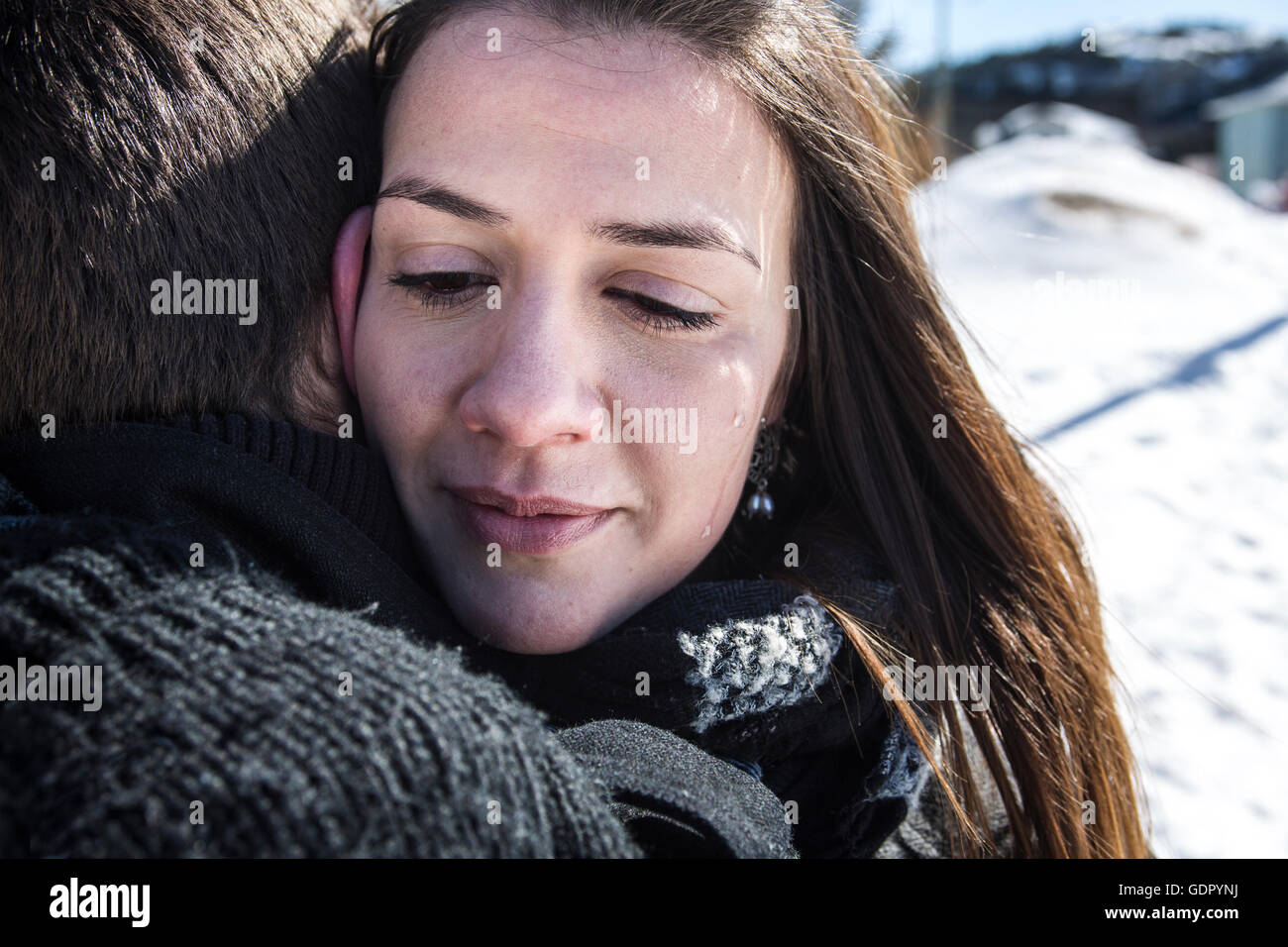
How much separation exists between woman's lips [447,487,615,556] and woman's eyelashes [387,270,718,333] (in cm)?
29

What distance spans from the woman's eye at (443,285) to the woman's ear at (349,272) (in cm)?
8

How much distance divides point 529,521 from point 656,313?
364 millimetres

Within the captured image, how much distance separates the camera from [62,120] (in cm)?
133

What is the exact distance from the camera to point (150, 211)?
53.1 inches

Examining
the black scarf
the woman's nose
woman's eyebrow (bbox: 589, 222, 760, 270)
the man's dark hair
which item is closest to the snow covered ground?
the black scarf

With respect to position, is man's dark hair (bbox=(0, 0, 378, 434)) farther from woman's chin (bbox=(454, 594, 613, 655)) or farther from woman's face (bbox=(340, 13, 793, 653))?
woman's chin (bbox=(454, 594, 613, 655))

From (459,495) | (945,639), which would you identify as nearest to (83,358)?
(459,495)

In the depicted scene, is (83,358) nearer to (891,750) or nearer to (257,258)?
(257,258)

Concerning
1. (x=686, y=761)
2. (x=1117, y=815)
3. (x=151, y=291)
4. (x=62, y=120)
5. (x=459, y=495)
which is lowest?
(x=1117, y=815)

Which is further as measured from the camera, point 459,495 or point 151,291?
point 459,495

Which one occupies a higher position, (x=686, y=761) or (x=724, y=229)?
(x=724, y=229)

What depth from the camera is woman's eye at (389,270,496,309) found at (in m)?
1.52

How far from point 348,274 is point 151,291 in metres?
0.31

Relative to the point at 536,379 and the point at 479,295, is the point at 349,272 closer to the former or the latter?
the point at 479,295
